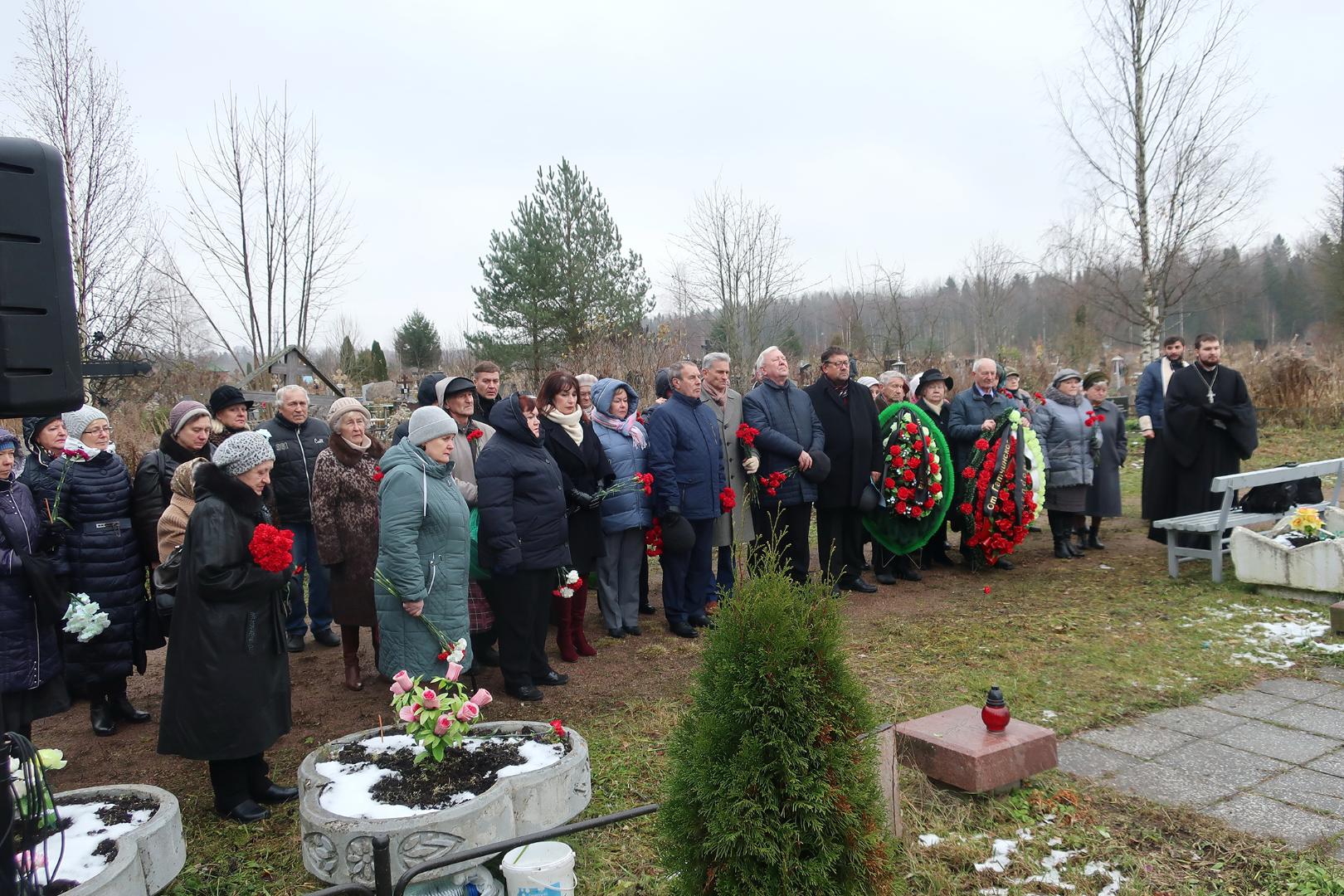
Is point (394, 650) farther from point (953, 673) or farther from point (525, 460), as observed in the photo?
point (953, 673)

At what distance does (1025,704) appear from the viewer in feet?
16.0

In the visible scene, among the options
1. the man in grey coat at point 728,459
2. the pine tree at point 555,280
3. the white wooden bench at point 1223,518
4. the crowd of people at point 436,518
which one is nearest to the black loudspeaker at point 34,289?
the crowd of people at point 436,518

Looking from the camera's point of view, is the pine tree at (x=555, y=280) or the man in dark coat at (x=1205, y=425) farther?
the pine tree at (x=555, y=280)

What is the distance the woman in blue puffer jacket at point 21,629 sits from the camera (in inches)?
165

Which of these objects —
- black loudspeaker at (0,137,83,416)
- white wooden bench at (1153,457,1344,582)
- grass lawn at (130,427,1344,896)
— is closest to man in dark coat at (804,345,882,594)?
grass lawn at (130,427,1344,896)

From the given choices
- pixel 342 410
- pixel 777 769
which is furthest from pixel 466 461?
pixel 777 769

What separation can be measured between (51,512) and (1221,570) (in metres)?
8.47

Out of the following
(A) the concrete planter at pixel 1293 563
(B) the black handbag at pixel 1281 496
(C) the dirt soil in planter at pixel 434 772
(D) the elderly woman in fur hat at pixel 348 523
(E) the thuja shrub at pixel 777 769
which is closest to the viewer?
(E) the thuja shrub at pixel 777 769

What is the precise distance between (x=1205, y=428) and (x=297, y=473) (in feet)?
26.5

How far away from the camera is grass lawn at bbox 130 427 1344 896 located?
10.7ft

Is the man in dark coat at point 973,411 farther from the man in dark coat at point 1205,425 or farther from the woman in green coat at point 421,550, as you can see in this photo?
the woman in green coat at point 421,550

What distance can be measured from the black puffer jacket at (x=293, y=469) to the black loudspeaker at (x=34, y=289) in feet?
15.4

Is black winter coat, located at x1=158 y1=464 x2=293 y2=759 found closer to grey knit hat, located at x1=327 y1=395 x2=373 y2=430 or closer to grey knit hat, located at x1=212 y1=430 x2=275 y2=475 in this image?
grey knit hat, located at x1=212 y1=430 x2=275 y2=475

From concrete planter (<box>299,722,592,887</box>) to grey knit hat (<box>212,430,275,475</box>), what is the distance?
1304 mm
